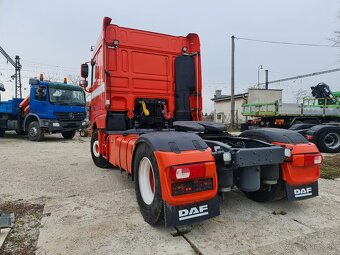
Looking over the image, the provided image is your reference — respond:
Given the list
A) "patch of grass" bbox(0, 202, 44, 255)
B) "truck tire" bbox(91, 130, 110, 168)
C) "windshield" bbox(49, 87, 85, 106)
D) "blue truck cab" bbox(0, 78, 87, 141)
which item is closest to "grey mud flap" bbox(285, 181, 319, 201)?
"patch of grass" bbox(0, 202, 44, 255)

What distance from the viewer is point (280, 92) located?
116 ft

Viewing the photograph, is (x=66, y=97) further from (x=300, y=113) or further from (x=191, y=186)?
(x=191, y=186)

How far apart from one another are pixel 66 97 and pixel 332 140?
37.7 ft

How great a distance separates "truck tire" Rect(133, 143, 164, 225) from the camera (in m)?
2.99

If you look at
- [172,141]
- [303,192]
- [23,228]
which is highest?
[172,141]

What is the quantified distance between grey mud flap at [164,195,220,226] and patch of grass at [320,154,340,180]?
12.9 ft

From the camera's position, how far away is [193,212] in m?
2.83

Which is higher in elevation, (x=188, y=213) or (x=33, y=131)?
(x=33, y=131)

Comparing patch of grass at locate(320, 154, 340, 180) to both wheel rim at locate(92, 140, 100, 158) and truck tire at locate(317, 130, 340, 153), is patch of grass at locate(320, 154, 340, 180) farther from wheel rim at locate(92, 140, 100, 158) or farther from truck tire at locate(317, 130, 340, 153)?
wheel rim at locate(92, 140, 100, 158)

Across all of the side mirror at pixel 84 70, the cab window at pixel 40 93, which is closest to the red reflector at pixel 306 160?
the side mirror at pixel 84 70

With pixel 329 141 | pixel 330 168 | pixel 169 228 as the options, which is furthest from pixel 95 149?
pixel 329 141

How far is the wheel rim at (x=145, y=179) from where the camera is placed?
136 inches

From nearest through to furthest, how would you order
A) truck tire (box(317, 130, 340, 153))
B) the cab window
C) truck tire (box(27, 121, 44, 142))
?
1. truck tire (box(317, 130, 340, 153))
2. the cab window
3. truck tire (box(27, 121, 44, 142))

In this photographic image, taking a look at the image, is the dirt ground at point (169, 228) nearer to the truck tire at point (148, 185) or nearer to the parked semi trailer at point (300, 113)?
the truck tire at point (148, 185)
